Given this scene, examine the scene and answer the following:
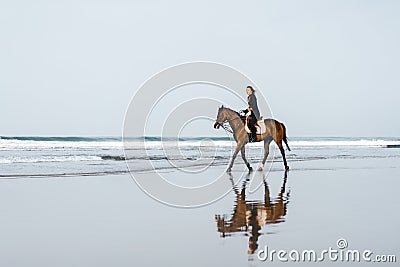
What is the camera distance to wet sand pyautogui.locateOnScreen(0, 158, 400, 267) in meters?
4.69

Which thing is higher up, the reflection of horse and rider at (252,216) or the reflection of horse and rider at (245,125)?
the reflection of horse and rider at (245,125)

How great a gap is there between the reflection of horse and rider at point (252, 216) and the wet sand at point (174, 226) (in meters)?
0.02

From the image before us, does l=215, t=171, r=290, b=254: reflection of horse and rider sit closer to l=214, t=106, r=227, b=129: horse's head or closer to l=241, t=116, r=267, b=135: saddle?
l=241, t=116, r=267, b=135: saddle

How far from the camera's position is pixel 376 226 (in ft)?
20.0

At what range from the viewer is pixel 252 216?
6859 mm

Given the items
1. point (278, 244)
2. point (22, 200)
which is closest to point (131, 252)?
point (278, 244)

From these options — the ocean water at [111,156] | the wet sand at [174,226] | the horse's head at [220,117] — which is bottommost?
the wet sand at [174,226]

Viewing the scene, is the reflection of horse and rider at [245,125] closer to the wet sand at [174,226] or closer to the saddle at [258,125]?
the saddle at [258,125]

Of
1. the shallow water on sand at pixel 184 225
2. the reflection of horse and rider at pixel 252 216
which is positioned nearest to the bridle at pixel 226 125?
the shallow water on sand at pixel 184 225

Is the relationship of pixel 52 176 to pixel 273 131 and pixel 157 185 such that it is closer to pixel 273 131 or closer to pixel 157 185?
pixel 157 185

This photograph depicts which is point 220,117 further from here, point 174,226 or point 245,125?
point 174,226

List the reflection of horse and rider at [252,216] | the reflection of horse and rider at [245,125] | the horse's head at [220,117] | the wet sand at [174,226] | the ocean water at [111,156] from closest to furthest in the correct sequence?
the wet sand at [174,226] < the reflection of horse and rider at [252,216] < the reflection of horse and rider at [245,125] < the horse's head at [220,117] < the ocean water at [111,156]

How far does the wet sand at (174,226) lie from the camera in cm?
469

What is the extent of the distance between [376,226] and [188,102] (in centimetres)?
725
